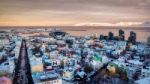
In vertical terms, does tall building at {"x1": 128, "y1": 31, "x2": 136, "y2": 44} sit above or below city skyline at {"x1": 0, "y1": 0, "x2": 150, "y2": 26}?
below

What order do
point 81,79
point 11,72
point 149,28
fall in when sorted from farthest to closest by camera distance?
point 149,28
point 81,79
point 11,72

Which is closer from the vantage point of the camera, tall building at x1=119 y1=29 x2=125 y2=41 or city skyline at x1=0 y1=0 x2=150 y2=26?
city skyline at x1=0 y1=0 x2=150 y2=26

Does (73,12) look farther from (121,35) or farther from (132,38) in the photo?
(132,38)

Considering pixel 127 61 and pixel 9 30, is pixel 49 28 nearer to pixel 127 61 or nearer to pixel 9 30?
pixel 9 30

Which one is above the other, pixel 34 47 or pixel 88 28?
pixel 88 28

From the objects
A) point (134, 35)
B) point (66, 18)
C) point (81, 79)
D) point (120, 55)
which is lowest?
point (81, 79)

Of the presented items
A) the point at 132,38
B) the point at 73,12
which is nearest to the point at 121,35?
the point at 132,38

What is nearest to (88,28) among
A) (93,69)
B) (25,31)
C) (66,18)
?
(66,18)

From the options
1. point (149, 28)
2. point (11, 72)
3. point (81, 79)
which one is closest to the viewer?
point (11, 72)

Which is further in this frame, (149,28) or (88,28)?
(149,28)
